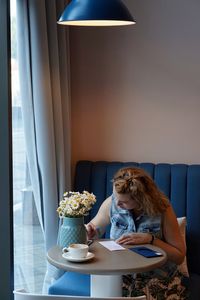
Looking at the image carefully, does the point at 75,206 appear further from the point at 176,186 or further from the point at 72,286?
the point at 176,186

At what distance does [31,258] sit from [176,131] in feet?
4.22

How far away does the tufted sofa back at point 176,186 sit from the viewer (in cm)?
332

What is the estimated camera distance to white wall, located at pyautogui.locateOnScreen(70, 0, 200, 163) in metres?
3.54

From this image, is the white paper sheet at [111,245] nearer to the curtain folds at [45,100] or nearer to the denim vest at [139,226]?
the denim vest at [139,226]

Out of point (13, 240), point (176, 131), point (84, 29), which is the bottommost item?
point (13, 240)

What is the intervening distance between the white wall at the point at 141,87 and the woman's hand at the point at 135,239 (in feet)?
2.97

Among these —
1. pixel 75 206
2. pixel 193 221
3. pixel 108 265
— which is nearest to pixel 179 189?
pixel 193 221

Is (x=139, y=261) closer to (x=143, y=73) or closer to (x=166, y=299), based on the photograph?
(x=166, y=299)

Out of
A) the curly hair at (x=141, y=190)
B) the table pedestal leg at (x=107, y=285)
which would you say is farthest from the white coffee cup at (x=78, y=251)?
the curly hair at (x=141, y=190)

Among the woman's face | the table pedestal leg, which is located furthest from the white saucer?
the woman's face

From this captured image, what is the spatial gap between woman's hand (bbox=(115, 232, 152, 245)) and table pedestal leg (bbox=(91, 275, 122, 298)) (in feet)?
0.89

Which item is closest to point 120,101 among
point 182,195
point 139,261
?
point 182,195

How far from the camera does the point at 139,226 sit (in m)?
2.89

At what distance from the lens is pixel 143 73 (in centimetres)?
362
